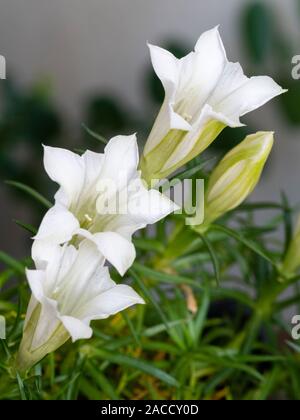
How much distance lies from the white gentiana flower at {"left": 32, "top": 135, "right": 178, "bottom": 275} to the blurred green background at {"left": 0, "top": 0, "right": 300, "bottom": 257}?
0.75 metres

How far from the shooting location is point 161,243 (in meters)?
0.58

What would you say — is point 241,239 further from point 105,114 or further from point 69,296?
point 105,114

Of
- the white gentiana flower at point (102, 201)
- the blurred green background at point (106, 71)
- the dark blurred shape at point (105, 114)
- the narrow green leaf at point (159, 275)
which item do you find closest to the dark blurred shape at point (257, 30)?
the blurred green background at point (106, 71)

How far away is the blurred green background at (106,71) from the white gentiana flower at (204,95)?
27.9 inches

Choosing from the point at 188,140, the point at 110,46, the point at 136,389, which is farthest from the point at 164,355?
the point at 110,46

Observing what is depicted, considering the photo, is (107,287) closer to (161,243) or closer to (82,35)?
(161,243)

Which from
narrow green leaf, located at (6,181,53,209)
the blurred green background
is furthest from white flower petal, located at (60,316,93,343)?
the blurred green background

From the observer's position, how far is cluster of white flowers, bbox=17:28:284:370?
368mm

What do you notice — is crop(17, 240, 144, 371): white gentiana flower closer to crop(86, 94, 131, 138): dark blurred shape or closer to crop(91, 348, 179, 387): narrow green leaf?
crop(91, 348, 179, 387): narrow green leaf

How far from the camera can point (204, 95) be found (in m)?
0.43

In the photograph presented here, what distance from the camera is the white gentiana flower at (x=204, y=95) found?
0.43 meters

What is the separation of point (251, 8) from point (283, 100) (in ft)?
0.50

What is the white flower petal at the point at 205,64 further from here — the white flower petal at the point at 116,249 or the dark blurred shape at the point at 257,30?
the dark blurred shape at the point at 257,30

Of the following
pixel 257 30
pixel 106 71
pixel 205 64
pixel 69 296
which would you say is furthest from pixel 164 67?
pixel 106 71
